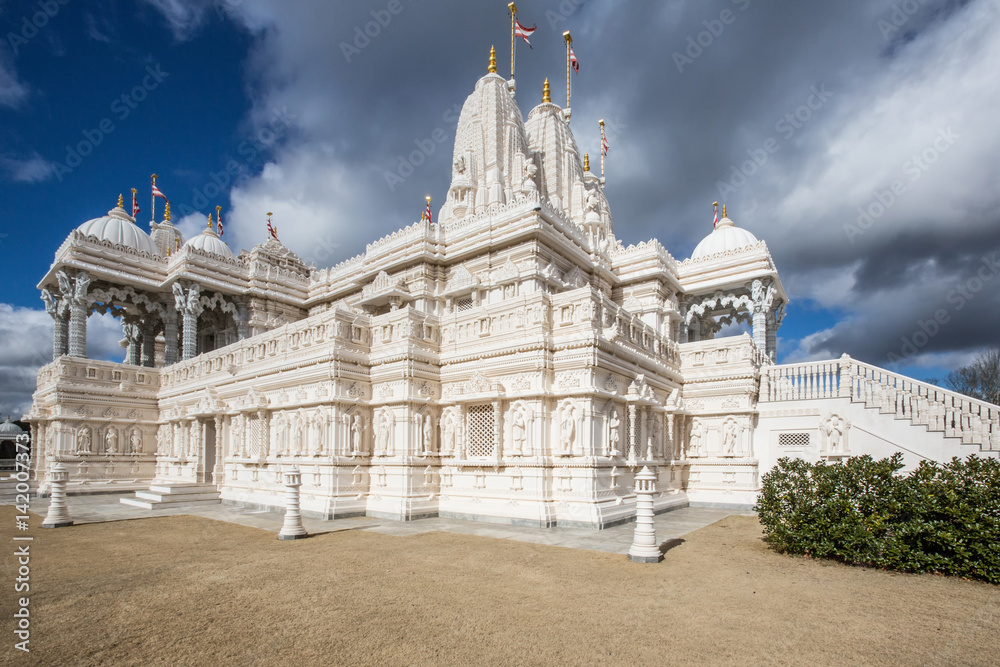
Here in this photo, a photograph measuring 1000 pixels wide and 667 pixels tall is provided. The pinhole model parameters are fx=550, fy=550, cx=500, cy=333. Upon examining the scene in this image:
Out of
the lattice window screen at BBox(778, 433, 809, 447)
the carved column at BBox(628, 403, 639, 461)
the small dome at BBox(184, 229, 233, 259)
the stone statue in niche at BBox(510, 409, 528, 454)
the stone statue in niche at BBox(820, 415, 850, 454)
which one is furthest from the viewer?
the small dome at BBox(184, 229, 233, 259)

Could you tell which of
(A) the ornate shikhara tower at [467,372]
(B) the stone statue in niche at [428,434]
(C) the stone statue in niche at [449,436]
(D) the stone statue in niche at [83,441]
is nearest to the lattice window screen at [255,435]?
(A) the ornate shikhara tower at [467,372]

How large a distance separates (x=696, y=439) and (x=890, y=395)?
6.01 meters

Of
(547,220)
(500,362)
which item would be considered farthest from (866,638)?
(547,220)

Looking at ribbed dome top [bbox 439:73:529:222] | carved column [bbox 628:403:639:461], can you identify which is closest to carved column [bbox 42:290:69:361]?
ribbed dome top [bbox 439:73:529:222]

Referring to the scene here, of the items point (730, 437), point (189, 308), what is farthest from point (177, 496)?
point (730, 437)

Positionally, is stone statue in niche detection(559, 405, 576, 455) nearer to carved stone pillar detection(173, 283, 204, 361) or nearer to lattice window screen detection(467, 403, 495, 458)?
lattice window screen detection(467, 403, 495, 458)

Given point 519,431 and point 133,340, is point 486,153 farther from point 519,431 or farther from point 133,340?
point 133,340

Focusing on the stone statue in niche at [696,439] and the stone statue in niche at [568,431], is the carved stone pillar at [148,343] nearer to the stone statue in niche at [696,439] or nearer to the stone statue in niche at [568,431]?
the stone statue in niche at [568,431]

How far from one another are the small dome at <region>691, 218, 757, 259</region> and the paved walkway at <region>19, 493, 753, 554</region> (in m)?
15.4

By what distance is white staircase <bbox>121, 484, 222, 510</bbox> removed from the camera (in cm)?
1811

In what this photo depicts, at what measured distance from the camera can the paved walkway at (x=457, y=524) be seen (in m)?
11.7

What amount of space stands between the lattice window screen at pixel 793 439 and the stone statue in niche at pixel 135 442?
27165 mm

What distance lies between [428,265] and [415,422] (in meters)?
10.2

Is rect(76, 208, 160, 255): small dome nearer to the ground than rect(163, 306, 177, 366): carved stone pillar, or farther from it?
farther from it
